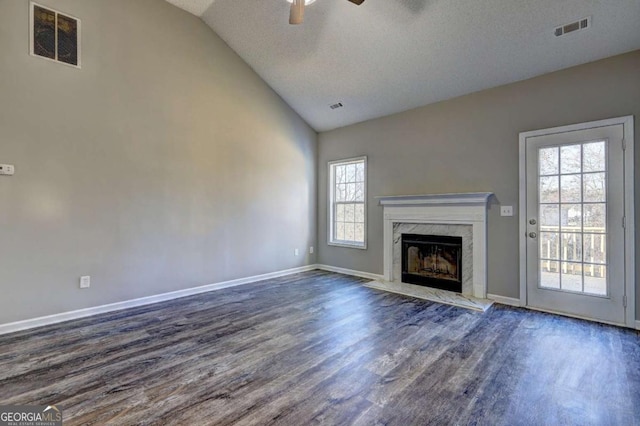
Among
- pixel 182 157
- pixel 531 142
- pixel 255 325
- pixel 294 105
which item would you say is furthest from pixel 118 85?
pixel 531 142

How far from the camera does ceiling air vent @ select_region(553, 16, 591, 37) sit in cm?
296

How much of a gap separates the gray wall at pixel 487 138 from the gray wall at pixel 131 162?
5.99 feet

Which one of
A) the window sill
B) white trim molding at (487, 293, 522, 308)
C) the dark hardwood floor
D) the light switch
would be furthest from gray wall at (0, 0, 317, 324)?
white trim molding at (487, 293, 522, 308)

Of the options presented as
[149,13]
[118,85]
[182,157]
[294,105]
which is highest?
[149,13]

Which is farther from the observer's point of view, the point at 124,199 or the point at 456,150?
the point at 456,150

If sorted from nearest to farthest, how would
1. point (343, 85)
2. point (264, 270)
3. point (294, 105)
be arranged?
point (343, 85), point (264, 270), point (294, 105)

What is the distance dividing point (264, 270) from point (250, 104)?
9.27 feet

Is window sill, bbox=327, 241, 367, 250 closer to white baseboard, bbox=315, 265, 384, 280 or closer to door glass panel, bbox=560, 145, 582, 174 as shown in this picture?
white baseboard, bbox=315, 265, 384, 280

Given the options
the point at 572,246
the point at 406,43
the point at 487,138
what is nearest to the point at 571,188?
the point at 572,246

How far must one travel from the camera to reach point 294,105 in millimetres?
5648

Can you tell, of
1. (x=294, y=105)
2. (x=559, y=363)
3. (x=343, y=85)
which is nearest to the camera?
(x=559, y=363)

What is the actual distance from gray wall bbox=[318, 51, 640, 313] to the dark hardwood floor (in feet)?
4.70

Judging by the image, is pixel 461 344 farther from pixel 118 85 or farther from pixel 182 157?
pixel 118 85

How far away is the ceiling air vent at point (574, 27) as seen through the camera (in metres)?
2.96
